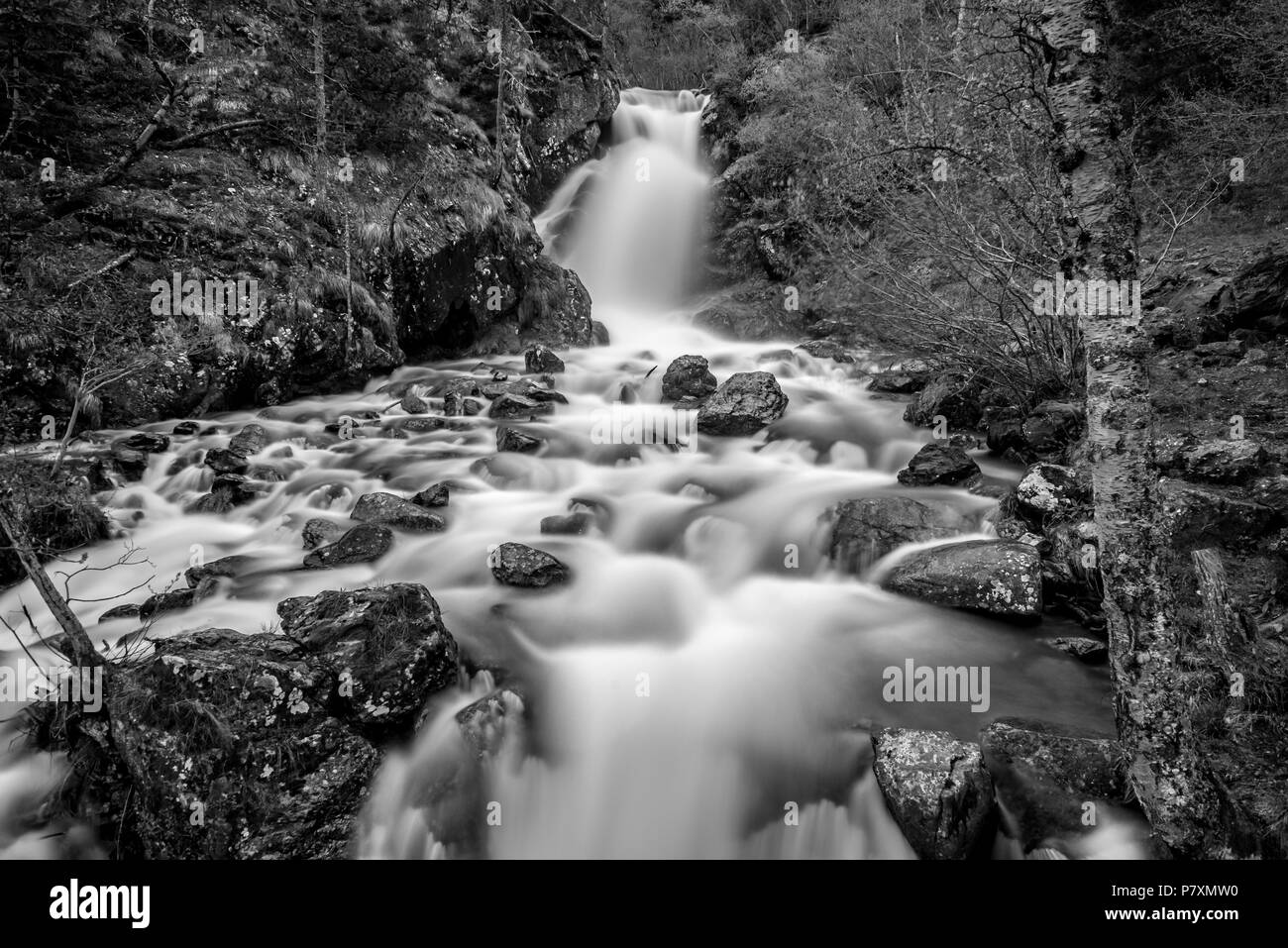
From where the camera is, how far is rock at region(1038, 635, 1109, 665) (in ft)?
15.6

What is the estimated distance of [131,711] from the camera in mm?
3693

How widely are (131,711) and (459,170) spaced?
1282cm

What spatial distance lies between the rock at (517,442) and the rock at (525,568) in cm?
315

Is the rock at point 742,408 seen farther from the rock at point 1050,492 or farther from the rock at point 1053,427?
the rock at point 1050,492

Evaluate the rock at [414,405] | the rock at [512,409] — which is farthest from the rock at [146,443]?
the rock at [512,409]

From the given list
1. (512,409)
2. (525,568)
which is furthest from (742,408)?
(525,568)

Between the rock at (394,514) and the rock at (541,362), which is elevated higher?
the rock at (541,362)

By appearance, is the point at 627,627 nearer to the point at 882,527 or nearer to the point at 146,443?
the point at 882,527

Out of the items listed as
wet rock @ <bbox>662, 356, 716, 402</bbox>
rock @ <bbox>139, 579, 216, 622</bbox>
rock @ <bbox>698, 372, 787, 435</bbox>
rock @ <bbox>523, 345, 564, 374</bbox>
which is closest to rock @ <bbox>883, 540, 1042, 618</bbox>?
rock @ <bbox>698, 372, 787, 435</bbox>

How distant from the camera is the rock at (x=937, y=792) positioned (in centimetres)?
348
